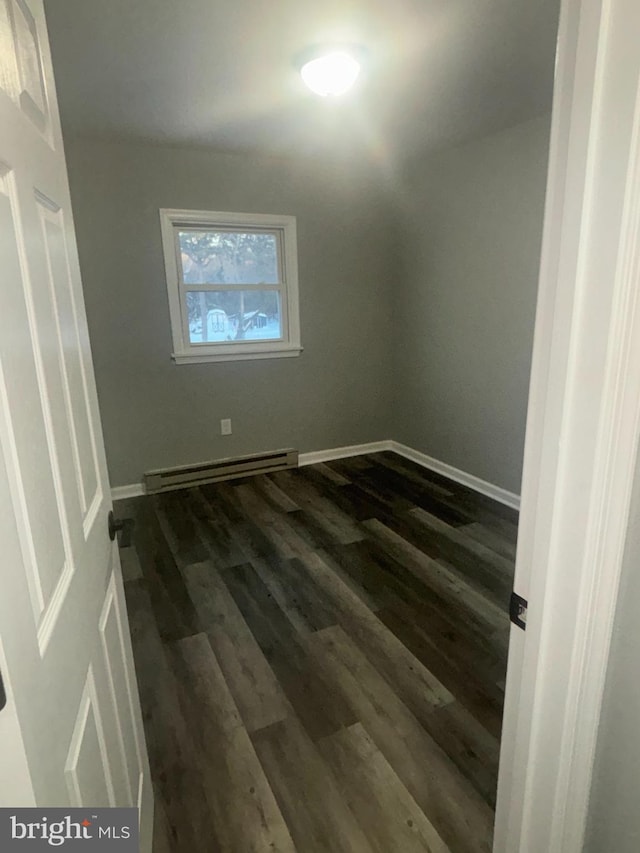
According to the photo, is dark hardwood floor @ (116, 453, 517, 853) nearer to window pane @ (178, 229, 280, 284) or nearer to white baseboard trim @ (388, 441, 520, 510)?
white baseboard trim @ (388, 441, 520, 510)

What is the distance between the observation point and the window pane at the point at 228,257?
12.4ft

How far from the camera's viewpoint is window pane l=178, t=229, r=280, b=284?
3.78 meters

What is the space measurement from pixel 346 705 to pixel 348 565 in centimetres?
99

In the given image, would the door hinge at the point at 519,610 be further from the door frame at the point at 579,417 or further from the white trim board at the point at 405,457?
the white trim board at the point at 405,457

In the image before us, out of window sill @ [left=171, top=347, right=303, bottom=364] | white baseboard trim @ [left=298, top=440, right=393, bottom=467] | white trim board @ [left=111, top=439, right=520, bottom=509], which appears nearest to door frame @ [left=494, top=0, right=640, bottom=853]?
white trim board @ [left=111, top=439, right=520, bottom=509]

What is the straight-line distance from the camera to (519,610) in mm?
883

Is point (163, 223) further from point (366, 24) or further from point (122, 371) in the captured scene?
point (366, 24)

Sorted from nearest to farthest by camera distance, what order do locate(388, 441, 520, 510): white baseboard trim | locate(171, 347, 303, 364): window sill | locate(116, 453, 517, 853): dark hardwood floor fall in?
1. locate(116, 453, 517, 853): dark hardwood floor
2. locate(388, 441, 520, 510): white baseboard trim
3. locate(171, 347, 303, 364): window sill

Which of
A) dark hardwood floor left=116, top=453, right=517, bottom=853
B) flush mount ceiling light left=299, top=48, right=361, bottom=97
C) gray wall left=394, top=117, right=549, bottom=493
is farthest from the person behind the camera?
gray wall left=394, top=117, right=549, bottom=493

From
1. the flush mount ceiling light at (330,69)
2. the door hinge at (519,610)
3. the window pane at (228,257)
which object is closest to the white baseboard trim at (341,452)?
the window pane at (228,257)

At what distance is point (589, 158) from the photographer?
641 millimetres

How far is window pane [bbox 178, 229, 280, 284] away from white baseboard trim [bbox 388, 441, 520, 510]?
73.3 inches

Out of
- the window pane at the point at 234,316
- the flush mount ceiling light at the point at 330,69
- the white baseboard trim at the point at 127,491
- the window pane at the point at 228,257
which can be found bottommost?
the white baseboard trim at the point at 127,491

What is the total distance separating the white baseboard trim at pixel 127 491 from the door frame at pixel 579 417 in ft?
11.2
